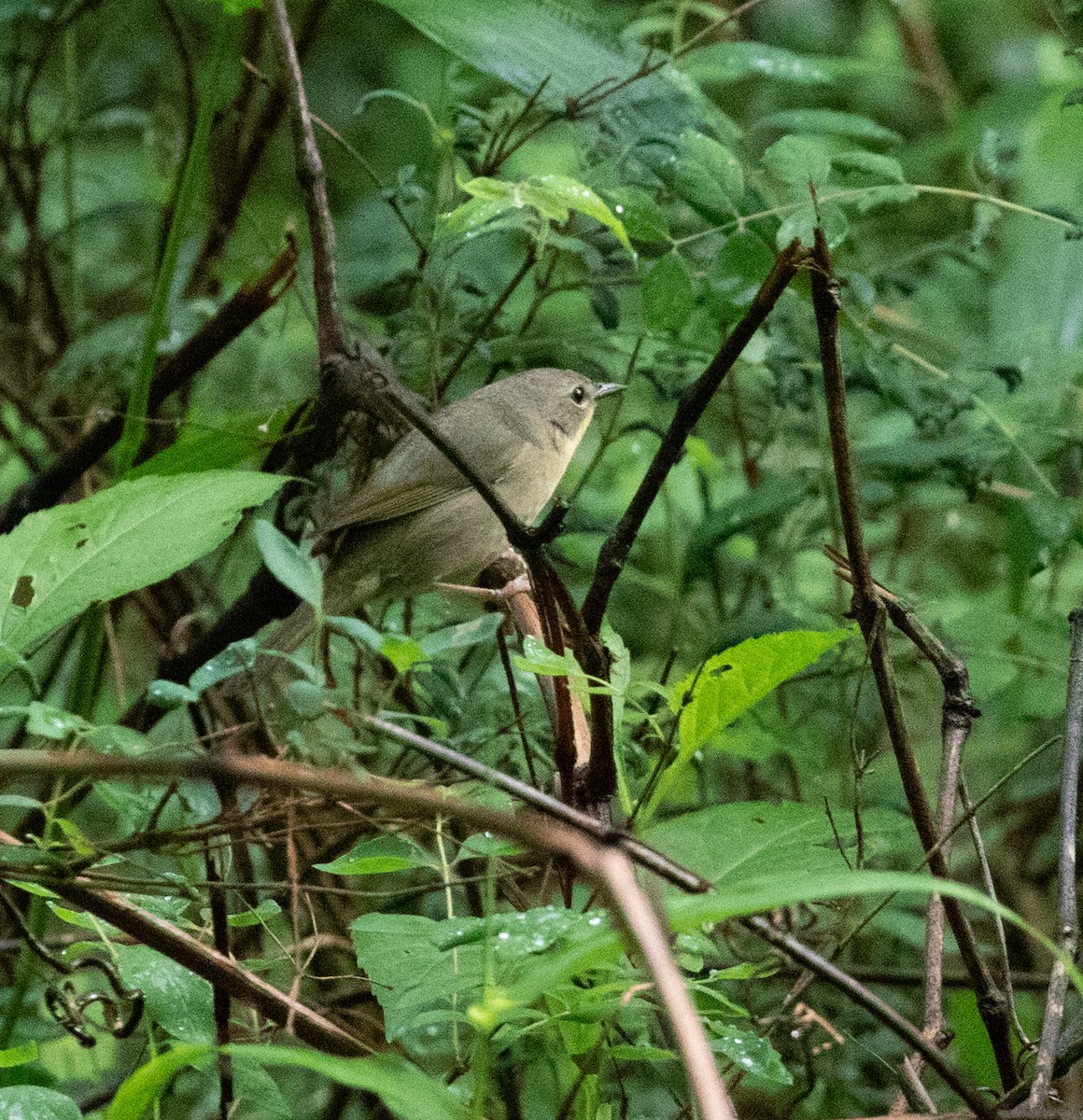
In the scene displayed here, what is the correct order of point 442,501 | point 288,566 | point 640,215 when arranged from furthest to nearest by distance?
1. point 442,501
2. point 640,215
3. point 288,566

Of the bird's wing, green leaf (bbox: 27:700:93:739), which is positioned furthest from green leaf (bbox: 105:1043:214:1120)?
the bird's wing

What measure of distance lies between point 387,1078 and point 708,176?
64.0 inches

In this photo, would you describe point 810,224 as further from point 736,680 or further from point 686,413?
point 736,680

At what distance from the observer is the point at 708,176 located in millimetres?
2160

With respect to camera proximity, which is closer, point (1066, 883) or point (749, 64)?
point (1066, 883)

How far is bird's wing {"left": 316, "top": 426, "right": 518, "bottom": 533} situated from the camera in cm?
259

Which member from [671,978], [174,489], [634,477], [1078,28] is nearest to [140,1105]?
[671,978]

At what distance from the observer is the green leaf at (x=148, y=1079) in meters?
1.02

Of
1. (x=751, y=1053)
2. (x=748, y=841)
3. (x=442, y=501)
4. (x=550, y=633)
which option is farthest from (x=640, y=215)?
(x=751, y=1053)

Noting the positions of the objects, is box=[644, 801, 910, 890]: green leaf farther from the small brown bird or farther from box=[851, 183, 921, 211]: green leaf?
the small brown bird

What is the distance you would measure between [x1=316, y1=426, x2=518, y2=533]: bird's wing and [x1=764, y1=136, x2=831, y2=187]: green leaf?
0.79 m

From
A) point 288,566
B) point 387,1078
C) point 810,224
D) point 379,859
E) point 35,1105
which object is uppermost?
point 810,224

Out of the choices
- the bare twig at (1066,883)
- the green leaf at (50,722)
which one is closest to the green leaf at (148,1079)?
the green leaf at (50,722)

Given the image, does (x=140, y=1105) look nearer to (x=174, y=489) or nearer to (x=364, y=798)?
(x=364, y=798)
